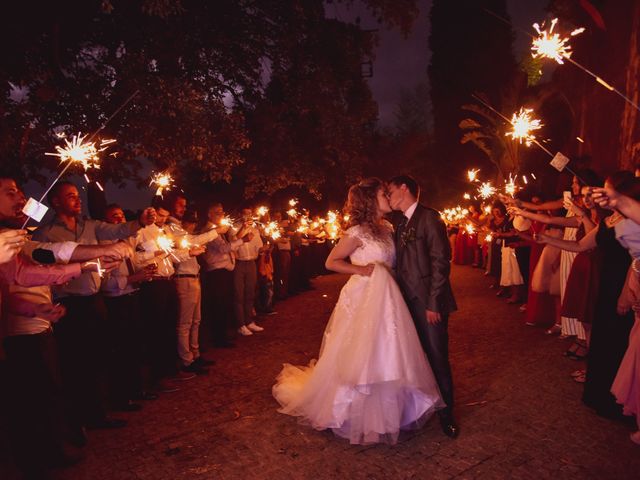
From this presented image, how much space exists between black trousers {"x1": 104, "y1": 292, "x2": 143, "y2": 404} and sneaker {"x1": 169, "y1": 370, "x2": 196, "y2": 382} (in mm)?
757

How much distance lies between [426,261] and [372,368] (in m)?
1.17

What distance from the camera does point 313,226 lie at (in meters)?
15.2

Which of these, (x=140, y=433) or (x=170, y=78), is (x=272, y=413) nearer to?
(x=140, y=433)

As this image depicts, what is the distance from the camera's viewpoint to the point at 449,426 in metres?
4.43

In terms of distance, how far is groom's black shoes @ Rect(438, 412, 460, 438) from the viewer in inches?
173

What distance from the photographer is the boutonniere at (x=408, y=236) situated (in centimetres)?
454

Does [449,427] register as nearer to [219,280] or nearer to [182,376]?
[182,376]

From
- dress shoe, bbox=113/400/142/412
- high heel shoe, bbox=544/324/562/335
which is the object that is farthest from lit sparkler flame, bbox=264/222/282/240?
high heel shoe, bbox=544/324/562/335

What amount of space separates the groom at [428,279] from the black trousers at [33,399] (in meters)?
3.39

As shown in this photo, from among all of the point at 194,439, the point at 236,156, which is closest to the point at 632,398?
the point at 194,439

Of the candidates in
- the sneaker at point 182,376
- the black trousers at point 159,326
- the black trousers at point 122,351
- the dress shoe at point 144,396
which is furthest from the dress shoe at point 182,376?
the black trousers at point 122,351

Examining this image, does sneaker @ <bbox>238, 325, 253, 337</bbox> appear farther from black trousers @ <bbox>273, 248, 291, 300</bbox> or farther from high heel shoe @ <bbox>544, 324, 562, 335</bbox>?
high heel shoe @ <bbox>544, 324, 562, 335</bbox>

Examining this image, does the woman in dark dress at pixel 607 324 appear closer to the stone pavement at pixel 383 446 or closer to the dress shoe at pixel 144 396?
the stone pavement at pixel 383 446

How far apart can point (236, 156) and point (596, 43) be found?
1271 centimetres
